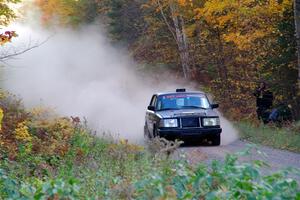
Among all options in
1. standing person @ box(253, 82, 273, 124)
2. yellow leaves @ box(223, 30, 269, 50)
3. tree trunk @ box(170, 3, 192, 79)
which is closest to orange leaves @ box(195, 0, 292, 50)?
yellow leaves @ box(223, 30, 269, 50)

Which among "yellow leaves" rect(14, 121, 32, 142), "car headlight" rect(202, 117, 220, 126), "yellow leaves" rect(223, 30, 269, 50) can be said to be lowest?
"car headlight" rect(202, 117, 220, 126)

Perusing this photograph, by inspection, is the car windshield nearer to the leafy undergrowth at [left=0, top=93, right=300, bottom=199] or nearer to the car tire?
the car tire

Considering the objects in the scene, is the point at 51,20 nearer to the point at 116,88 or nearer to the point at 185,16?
the point at 116,88

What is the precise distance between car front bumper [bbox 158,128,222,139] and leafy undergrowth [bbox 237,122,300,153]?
2.03m

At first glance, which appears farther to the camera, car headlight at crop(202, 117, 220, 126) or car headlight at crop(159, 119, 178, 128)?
car headlight at crop(202, 117, 220, 126)

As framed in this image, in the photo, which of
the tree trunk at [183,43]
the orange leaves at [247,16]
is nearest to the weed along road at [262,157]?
the orange leaves at [247,16]

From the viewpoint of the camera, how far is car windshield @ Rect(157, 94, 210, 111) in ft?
64.7

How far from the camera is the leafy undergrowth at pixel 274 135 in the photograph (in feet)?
60.0

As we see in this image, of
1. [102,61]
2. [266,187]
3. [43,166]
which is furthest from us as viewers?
[102,61]

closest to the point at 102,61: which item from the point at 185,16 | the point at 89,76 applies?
the point at 89,76

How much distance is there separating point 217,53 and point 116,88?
31.5ft

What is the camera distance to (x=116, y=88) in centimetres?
4356

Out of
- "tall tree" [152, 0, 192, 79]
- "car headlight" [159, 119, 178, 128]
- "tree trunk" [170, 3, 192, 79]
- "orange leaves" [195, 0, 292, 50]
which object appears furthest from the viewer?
"tree trunk" [170, 3, 192, 79]

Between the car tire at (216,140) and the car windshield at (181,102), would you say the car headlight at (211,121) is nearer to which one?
the car tire at (216,140)
